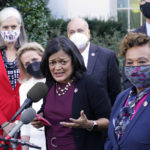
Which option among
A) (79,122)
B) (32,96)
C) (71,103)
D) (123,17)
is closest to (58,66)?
(71,103)

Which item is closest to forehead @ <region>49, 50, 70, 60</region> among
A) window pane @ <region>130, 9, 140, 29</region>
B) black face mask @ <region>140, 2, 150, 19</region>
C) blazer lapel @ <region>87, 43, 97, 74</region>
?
Answer: blazer lapel @ <region>87, 43, 97, 74</region>

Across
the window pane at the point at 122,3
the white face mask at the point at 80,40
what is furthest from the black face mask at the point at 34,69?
the window pane at the point at 122,3

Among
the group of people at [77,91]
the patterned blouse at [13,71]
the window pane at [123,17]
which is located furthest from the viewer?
the window pane at [123,17]

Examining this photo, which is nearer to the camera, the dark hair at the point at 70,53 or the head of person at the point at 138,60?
the head of person at the point at 138,60

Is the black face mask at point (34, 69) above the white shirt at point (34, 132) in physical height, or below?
above

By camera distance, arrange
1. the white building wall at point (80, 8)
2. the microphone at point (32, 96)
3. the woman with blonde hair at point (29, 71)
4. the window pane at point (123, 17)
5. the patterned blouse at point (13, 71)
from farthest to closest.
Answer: the window pane at point (123, 17), the white building wall at point (80, 8), the patterned blouse at point (13, 71), the woman with blonde hair at point (29, 71), the microphone at point (32, 96)

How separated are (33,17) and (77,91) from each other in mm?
5413

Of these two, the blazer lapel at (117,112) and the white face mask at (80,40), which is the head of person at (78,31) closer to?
the white face mask at (80,40)

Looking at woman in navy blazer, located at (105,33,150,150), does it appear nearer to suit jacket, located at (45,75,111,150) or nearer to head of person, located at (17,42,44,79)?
suit jacket, located at (45,75,111,150)

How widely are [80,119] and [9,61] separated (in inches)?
70.8

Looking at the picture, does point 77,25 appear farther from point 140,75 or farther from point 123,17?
point 123,17

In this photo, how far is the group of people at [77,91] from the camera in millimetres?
3101

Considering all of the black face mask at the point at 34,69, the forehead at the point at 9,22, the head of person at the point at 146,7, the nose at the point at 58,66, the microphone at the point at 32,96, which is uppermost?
the head of person at the point at 146,7

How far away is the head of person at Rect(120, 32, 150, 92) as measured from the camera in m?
3.12
